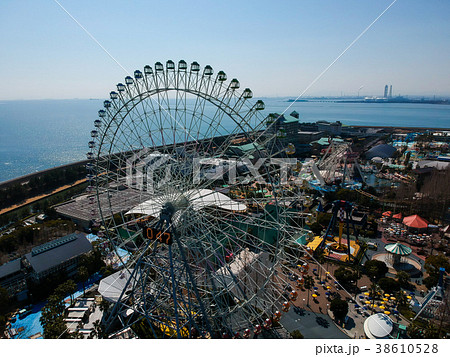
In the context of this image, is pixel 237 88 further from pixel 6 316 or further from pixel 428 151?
pixel 428 151

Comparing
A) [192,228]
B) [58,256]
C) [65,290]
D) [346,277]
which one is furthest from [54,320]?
[346,277]

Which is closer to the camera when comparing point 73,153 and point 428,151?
point 428,151

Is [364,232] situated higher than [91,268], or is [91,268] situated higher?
[91,268]

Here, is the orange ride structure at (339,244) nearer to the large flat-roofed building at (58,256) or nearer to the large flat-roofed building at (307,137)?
the large flat-roofed building at (58,256)

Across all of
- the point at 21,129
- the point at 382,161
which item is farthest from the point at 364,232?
the point at 21,129

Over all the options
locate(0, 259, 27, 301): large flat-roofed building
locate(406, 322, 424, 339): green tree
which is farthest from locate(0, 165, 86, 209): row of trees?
locate(406, 322, 424, 339): green tree

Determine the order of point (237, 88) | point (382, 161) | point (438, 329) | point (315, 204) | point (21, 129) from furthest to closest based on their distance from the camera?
point (21, 129) → point (382, 161) → point (315, 204) → point (438, 329) → point (237, 88)

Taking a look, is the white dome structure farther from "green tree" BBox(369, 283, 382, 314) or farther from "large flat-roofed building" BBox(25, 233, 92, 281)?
"large flat-roofed building" BBox(25, 233, 92, 281)
